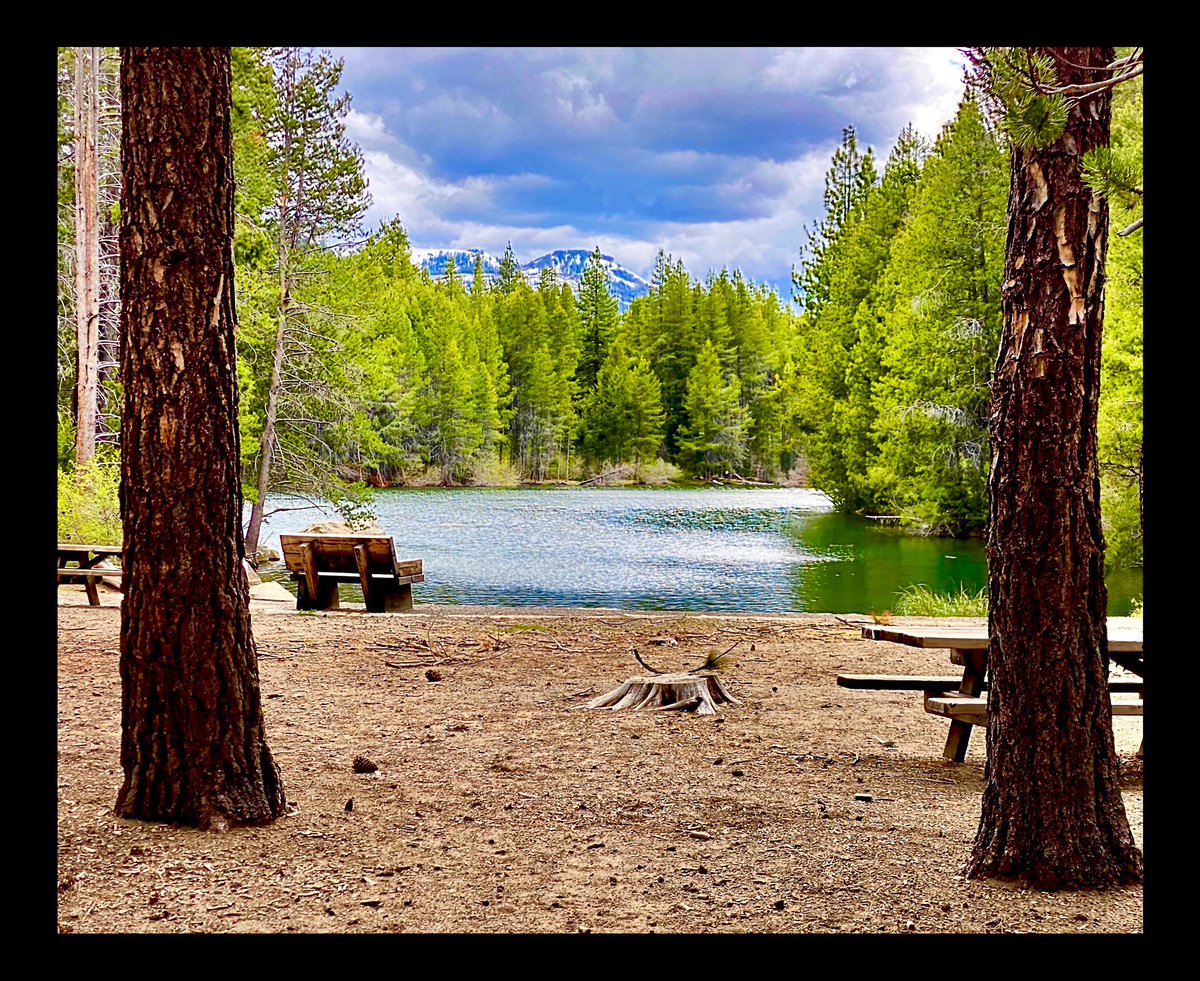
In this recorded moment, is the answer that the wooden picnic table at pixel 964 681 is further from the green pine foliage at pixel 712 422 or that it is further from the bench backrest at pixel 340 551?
the green pine foliage at pixel 712 422

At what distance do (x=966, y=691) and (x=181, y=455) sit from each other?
3563 millimetres

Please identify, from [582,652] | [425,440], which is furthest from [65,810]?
[425,440]

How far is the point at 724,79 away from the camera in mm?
93062

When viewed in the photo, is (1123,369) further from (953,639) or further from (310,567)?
(953,639)

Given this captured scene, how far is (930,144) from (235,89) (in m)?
23.2

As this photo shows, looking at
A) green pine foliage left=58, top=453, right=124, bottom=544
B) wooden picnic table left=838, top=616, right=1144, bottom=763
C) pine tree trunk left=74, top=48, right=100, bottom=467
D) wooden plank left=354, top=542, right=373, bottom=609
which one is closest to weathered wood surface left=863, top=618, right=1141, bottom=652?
wooden picnic table left=838, top=616, right=1144, bottom=763

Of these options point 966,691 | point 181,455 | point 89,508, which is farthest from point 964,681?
point 89,508

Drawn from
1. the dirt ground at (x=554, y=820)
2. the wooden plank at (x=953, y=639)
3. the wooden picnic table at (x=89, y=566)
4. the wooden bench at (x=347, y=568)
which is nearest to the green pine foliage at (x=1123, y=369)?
the wooden bench at (x=347, y=568)

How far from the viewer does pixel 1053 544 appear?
3375 millimetres

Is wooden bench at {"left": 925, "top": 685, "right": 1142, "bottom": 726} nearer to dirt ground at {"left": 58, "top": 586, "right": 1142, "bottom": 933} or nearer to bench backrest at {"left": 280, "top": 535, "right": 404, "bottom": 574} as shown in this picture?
dirt ground at {"left": 58, "top": 586, "right": 1142, "bottom": 933}

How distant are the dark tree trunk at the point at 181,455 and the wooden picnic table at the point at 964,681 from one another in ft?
8.99

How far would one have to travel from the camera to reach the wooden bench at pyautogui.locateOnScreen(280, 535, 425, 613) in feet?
34.1
